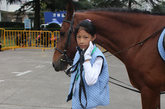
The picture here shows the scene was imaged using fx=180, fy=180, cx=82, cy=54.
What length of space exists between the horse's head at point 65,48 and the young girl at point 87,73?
0.42 metres

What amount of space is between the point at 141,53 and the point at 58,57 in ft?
3.57

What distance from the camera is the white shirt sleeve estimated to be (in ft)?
5.84

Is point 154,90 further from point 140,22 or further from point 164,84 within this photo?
point 140,22

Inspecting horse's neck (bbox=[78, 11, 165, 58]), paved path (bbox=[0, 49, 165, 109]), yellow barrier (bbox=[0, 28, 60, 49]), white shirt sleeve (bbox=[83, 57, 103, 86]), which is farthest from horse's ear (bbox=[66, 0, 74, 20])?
yellow barrier (bbox=[0, 28, 60, 49])

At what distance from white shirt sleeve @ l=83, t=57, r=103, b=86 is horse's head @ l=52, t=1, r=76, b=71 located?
0.66 m

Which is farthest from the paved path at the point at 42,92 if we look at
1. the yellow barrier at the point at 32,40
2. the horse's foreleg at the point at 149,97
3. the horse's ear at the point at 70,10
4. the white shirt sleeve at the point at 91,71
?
the yellow barrier at the point at 32,40

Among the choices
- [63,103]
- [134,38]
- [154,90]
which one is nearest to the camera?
[154,90]

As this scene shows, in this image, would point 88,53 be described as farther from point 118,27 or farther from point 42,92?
point 42,92

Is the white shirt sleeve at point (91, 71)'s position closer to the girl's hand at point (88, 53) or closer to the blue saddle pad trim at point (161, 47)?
the girl's hand at point (88, 53)

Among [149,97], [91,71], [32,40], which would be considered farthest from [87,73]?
[32,40]

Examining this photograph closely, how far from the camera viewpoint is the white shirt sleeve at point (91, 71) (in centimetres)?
178

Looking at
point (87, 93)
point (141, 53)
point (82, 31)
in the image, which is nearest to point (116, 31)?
point (141, 53)

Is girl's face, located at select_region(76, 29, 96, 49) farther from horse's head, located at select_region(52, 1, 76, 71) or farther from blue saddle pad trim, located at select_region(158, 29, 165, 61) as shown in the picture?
blue saddle pad trim, located at select_region(158, 29, 165, 61)

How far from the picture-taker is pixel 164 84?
2.21 m
